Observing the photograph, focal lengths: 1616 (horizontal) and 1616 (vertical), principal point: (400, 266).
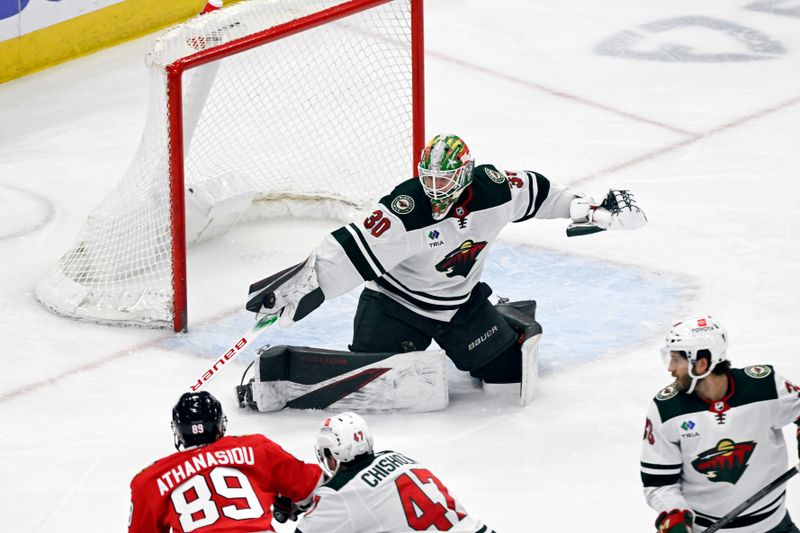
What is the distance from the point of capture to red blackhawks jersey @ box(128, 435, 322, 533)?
11.1 feet

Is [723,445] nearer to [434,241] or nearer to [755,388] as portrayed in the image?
[755,388]

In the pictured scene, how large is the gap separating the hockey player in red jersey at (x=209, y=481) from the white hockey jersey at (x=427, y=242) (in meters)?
1.24

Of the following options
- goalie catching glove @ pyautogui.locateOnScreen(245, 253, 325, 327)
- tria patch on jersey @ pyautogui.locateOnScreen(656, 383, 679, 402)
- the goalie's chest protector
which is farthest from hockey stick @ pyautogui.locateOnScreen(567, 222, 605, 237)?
tria patch on jersey @ pyautogui.locateOnScreen(656, 383, 679, 402)

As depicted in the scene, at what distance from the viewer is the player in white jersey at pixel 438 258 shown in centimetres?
472

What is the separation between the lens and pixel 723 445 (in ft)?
11.2

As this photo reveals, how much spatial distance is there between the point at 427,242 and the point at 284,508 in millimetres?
1311

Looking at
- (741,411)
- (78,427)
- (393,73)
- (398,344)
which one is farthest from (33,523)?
(393,73)

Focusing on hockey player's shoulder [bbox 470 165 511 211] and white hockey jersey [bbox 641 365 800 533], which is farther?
hockey player's shoulder [bbox 470 165 511 211]

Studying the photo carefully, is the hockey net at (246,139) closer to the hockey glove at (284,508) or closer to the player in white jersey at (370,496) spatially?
the hockey glove at (284,508)

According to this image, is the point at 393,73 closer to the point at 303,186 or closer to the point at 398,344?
the point at 303,186

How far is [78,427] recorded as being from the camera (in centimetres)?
490

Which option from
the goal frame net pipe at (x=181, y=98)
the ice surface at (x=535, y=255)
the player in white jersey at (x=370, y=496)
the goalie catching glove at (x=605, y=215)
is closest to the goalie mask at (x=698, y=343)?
the player in white jersey at (x=370, y=496)

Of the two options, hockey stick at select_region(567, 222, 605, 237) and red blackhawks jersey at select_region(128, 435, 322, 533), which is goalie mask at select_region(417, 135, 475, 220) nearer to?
hockey stick at select_region(567, 222, 605, 237)

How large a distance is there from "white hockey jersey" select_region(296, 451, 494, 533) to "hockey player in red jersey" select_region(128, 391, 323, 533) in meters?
0.13
